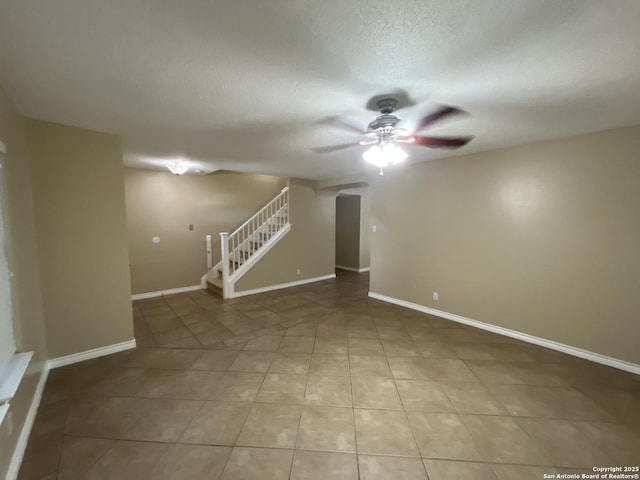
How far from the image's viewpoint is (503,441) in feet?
5.67

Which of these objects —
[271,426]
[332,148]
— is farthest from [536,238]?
[271,426]

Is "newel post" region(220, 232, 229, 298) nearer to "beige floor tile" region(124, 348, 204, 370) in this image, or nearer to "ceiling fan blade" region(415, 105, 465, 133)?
"beige floor tile" region(124, 348, 204, 370)

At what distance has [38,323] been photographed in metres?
2.29

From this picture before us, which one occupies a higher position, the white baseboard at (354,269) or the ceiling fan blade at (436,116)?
the ceiling fan blade at (436,116)

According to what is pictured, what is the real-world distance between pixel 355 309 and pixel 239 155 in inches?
119

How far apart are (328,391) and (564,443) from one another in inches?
65.4

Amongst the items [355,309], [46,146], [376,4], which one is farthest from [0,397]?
[355,309]

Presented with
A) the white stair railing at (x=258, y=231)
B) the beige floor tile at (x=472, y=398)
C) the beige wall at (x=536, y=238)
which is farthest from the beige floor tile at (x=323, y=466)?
the white stair railing at (x=258, y=231)

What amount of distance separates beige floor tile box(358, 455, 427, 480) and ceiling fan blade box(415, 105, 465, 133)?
2554 mm

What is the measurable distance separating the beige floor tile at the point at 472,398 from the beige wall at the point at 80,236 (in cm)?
348

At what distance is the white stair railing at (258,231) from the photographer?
526cm

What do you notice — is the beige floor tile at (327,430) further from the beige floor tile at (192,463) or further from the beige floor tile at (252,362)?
the beige floor tile at (252,362)

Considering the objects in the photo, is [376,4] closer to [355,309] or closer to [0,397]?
[0,397]

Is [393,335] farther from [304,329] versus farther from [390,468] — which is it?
[390,468]
